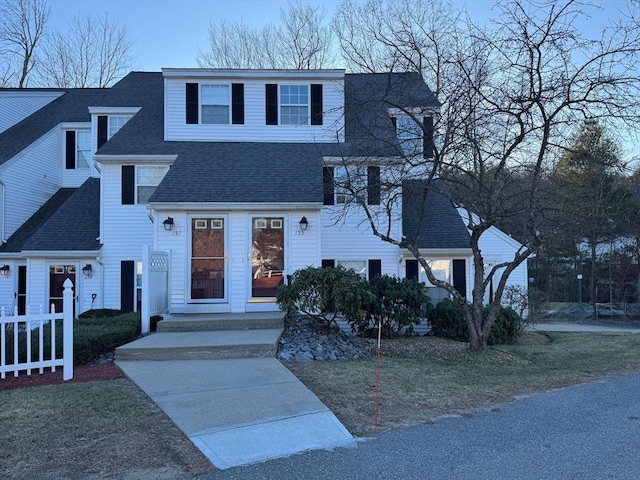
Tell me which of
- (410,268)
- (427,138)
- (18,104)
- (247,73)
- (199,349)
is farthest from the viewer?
(18,104)

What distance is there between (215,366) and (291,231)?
204 inches

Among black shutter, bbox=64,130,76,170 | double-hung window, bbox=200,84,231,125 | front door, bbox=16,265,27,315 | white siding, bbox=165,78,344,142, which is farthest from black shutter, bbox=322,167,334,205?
black shutter, bbox=64,130,76,170

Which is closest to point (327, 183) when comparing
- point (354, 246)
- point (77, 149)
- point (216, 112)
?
point (354, 246)

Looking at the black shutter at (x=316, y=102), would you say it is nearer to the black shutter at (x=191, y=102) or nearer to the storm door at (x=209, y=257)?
the black shutter at (x=191, y=102)

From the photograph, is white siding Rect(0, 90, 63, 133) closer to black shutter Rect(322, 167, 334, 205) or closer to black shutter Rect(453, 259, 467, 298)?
black shutter Rect(322, 167, 334, 205)

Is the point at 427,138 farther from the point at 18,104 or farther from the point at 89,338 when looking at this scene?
the point at 18,104

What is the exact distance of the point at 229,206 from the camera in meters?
11.8

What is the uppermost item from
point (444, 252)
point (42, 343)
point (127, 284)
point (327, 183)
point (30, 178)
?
point (30, 178)

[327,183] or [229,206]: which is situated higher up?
[327,183]

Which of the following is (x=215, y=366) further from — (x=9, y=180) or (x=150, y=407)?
(x=9, y=180)

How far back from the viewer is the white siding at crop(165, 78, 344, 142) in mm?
14672

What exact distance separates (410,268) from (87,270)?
945 cm

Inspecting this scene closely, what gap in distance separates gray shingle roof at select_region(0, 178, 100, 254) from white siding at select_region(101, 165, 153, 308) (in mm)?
456

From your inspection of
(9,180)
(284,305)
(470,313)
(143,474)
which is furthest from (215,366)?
(9,180)
